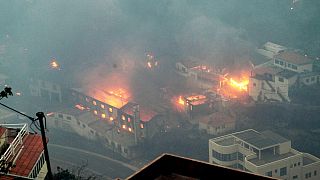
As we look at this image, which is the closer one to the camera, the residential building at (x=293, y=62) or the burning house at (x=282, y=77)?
the burning house at (x=282, y=77)

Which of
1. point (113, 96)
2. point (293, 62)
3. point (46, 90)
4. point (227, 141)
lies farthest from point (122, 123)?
point (293, 62)

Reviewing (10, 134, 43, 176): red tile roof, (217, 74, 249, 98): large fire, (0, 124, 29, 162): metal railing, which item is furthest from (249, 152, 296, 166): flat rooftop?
(0, 124, 29, 162): metal railing

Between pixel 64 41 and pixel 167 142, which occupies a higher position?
pixel 64 41

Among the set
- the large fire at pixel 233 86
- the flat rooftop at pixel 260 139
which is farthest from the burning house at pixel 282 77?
the flat rooftop at pixel 260 139

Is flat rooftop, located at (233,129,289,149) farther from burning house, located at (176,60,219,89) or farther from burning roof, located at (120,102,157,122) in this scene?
burning house, located at (176,60,219,89)

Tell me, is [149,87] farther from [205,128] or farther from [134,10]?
[134,10]

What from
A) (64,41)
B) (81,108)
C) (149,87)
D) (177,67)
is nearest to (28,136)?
(81,108)

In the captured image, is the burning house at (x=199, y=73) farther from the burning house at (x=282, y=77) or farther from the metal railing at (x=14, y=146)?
the metal railing at (x=14, y=146)
